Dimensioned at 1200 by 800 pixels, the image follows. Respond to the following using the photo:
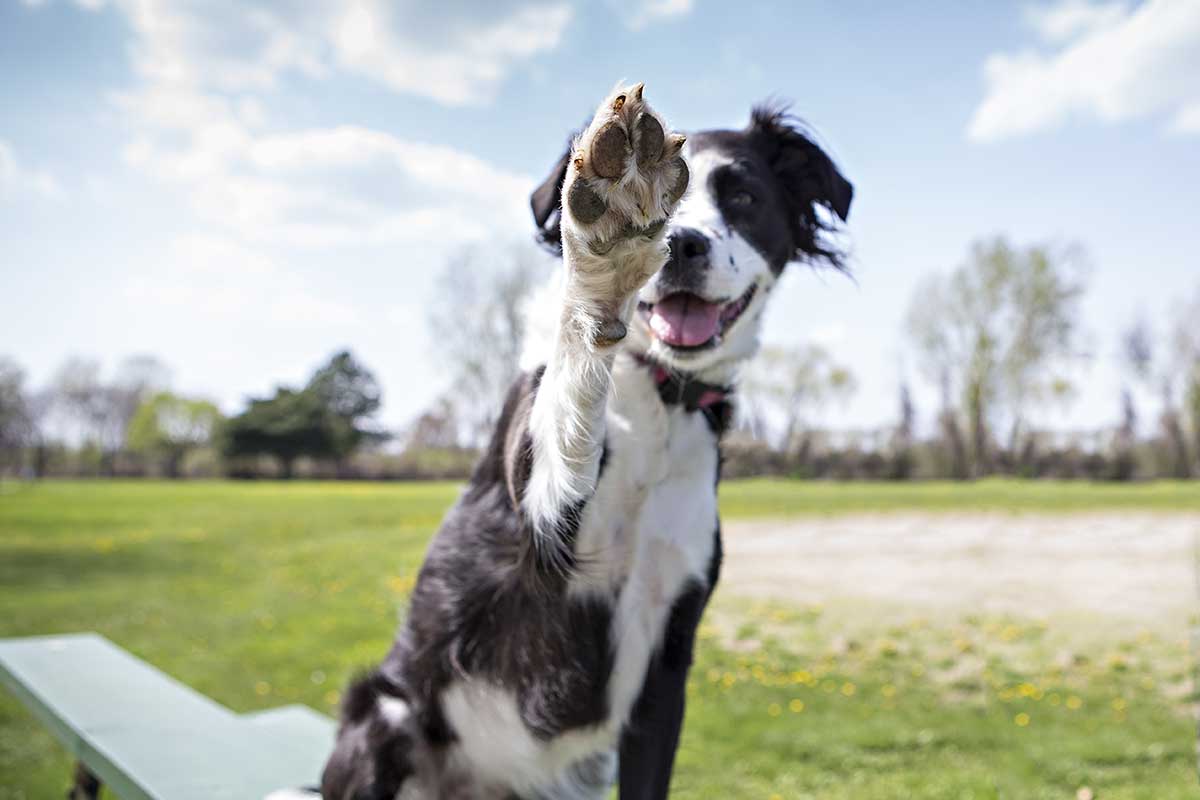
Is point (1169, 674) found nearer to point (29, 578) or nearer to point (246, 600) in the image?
point (246, 600)

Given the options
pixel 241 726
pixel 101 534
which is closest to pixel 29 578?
pixel 101 534

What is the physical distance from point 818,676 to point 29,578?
9358 mm

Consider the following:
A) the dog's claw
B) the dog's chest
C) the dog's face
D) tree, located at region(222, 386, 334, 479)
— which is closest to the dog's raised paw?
the dog's claw

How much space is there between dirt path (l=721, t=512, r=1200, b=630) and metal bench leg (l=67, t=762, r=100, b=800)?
5.25 m

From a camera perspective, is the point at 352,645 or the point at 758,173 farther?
the point at 352,645

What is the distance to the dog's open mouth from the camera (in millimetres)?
2023

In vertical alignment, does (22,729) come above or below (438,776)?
below

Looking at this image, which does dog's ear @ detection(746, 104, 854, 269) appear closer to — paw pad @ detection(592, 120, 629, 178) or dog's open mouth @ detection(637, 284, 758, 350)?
dog's open mouth @ detection(637, 284, 758, 350)

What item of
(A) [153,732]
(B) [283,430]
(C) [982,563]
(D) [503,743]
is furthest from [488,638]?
(C) [982,563]

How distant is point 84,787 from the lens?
3637 millimetres

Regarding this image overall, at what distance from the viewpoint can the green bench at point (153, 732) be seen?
8.80ft

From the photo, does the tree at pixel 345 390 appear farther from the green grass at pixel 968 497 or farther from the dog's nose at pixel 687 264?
the green grass at pixel 968 497

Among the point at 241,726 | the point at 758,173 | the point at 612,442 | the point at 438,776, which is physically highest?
the point at 758,173

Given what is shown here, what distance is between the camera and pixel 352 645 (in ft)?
25.2
